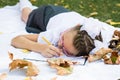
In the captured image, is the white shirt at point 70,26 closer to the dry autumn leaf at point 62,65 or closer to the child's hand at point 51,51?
the child's hand at point 51,51

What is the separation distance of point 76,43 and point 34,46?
17.3 inches

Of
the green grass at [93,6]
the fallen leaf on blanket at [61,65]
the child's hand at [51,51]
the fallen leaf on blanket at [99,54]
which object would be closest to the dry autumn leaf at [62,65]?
the fallen leaf on blanket at [61,65]

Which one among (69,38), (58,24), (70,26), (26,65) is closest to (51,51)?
(69,38)

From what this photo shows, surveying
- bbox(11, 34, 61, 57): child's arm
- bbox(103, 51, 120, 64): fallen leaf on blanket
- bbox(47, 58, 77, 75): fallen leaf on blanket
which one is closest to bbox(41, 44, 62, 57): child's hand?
bbox(11, 34, 61, 57): child's arm

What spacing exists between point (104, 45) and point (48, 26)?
2.57 feet

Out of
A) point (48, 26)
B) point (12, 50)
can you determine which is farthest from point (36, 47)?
point (48, 26)

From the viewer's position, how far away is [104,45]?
3.60 metres

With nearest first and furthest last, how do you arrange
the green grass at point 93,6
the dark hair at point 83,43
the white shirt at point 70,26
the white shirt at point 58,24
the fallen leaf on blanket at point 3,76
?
the fallen leaf on blanket at point 3,76 < the dark hair at point 83,43 < the white shirt at point 70,26 < the white shirt at point 58,24 < the green grass at point 93,6

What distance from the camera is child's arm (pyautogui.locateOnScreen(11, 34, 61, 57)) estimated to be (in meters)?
3.46

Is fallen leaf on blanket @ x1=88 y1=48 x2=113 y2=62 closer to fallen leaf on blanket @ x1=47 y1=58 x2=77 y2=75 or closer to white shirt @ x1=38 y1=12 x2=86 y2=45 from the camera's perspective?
fallen leaf on blanket @ x1=47 y1=58 x2=77 y2=75

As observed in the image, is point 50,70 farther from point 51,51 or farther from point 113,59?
point 113,59

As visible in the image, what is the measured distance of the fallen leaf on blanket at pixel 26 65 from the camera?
3145mm

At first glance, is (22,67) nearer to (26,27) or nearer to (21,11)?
(26,27)

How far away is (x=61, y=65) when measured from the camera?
3275 mm
